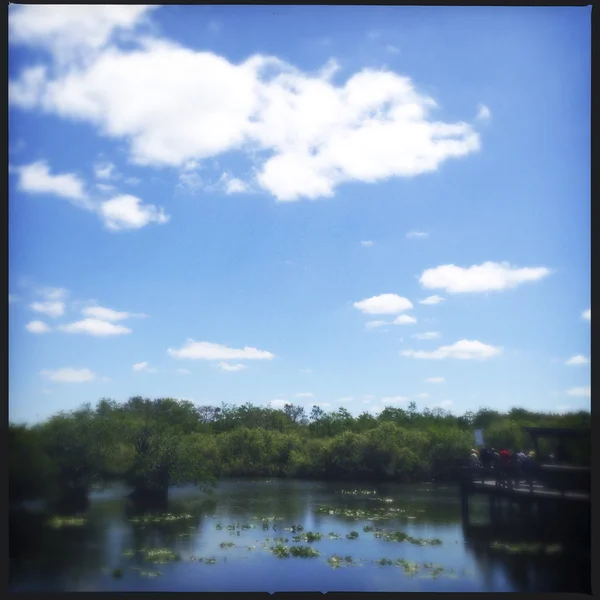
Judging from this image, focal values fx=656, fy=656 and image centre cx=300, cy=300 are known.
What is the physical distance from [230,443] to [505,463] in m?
2.71

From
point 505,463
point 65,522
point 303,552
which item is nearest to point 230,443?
point 303,552

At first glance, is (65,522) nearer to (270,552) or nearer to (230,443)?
(230,443)

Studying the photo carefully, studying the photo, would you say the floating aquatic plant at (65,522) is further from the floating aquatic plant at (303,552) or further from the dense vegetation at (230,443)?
the floating aquatic plant at (303,552)

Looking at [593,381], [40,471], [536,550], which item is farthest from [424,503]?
[40,471]

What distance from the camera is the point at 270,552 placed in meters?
5.79

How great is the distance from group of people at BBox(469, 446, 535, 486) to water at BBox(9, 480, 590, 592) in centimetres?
35

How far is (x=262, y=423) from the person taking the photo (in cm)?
663

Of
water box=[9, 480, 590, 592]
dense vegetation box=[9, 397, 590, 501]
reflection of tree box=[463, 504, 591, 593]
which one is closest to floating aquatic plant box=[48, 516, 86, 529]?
water box=[9, 480, 590, 592]

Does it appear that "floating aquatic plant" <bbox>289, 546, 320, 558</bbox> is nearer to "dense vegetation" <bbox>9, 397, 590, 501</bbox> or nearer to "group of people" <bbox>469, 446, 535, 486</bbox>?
"dense vegetation" <bbox>9, 397, 590, 501</bbox>

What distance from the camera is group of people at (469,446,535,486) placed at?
599cm

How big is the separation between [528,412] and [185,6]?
15.4ft

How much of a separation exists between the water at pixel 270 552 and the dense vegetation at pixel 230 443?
25cm

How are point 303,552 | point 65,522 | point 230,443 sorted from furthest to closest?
point 230,443
point 65,522
point 303,552

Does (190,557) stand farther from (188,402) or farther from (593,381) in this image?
(593,381)
